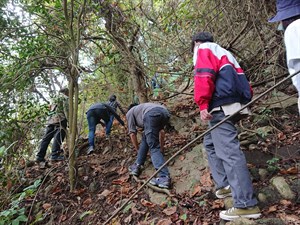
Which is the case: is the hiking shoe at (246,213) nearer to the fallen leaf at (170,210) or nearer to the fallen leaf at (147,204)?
the fallen leaf at (170,210)

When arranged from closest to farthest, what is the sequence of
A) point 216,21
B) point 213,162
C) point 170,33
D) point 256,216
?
point 256,216
point 213,162
point 216,21
point 170,33

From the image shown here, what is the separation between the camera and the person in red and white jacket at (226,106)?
2.77 m

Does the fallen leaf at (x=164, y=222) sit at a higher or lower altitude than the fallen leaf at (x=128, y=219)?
lower

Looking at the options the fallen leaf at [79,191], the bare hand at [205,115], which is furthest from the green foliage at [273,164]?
the fallen leaf at [79,191]

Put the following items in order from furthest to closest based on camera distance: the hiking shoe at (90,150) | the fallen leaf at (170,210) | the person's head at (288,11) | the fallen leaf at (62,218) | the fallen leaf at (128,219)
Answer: the hiking shoe at (90,150) → the fallen leaf at (62,218) → the fallen leaf at (128,219) → the fallen leaf at (170,210) → the person's head at (288,11)

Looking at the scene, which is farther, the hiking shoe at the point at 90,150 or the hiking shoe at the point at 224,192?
the hiking shoe at the point at 90,150

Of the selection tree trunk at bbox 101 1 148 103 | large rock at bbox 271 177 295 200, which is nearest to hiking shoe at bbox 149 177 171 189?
large rock at bbox 271 177 295 200

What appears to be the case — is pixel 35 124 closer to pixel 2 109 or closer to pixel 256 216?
pixel 2 109

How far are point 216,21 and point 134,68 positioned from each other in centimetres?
214

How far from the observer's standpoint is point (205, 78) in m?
2.94

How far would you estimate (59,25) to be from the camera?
16.0ft

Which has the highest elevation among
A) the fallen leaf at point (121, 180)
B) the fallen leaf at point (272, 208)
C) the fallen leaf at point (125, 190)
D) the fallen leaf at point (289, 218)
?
the fallen leaf at point (121, 180)

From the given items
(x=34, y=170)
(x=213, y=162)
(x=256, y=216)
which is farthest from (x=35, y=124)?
(x=256, y=216)

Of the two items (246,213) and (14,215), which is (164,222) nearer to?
(246,213)
